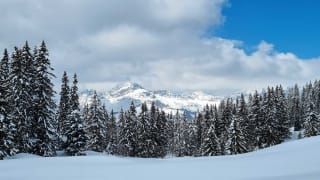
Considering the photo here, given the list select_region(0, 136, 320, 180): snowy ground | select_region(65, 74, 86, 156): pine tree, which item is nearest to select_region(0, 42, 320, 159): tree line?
select_region(65, 74, 86, 156): pine tree

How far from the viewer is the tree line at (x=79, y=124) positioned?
131 feet

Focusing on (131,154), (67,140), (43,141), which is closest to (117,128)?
(131,154)

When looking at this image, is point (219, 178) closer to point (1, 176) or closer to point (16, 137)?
point (1, 176)

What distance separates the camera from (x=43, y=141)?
135 feet

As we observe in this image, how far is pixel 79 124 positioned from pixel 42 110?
6897 millimetres

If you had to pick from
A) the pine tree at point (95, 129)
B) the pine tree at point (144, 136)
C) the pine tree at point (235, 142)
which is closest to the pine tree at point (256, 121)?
the pine tree at point (235, 142)

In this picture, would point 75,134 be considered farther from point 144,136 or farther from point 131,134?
point 144,136

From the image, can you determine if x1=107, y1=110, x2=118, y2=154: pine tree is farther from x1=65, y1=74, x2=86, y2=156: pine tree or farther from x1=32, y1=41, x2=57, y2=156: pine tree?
x1=32, y1=41, x2=57, y2=156: pine tree

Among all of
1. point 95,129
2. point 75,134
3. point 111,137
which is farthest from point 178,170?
point 111,137

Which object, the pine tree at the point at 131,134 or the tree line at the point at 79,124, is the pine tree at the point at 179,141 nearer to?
the tree line at the point at 79,124

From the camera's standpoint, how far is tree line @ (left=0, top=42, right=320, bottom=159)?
39906 millimetres

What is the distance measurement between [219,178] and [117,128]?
80439mm

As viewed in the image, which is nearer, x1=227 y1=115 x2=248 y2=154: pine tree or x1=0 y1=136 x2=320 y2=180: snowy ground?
x1=0 y1=136 x2=320 y2=180: snowy ground

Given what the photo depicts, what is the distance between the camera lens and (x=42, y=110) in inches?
1634
